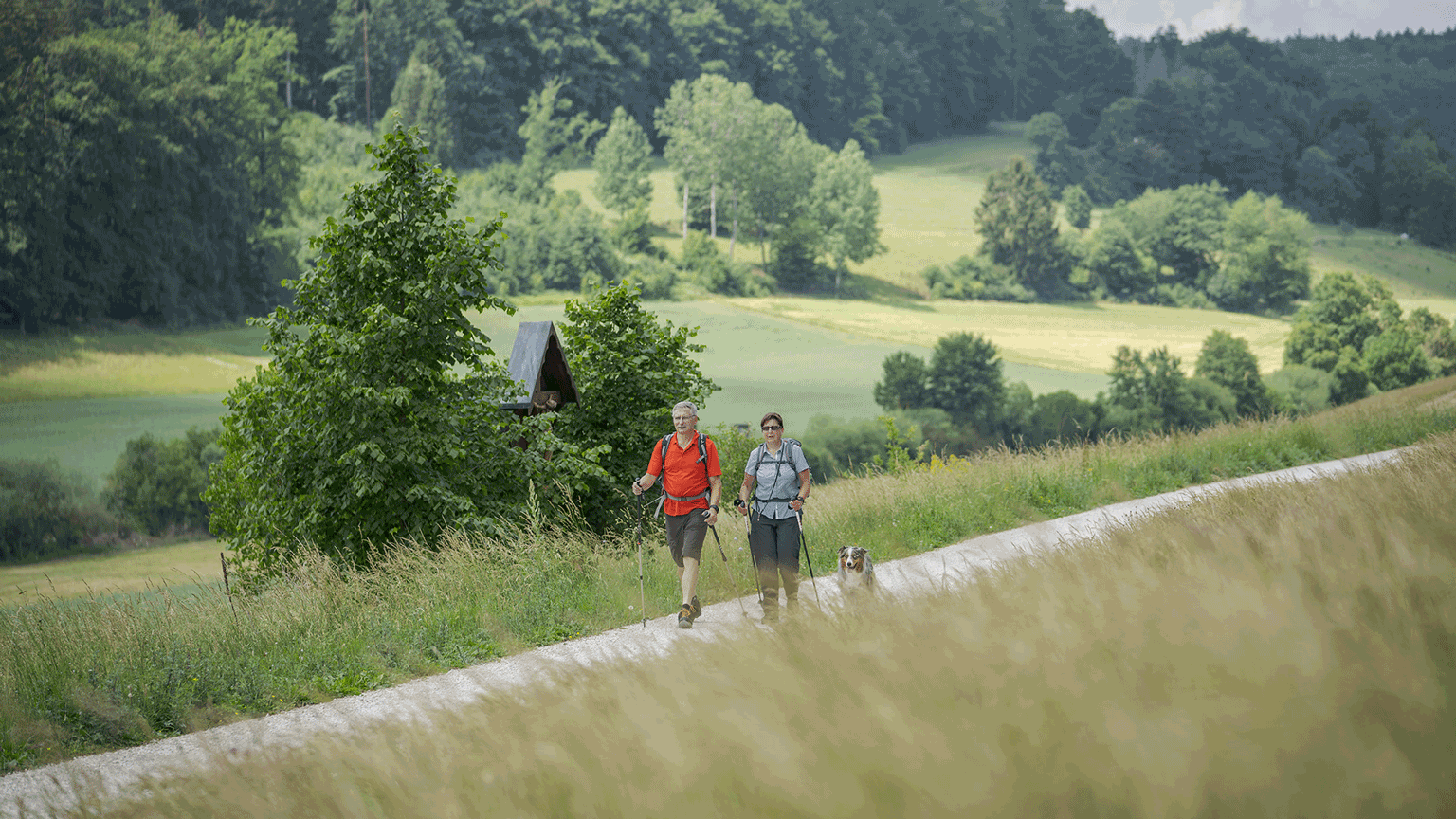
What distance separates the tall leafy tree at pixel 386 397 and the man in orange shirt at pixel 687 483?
18.4ft

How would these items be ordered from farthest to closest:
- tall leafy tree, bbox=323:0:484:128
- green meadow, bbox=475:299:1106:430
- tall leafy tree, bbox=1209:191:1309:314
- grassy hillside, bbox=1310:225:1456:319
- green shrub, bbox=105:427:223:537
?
tall leafy tree, bbox=323:0:484:128, tall leafy tree, bbox=1209:191:1309:314, grassy hillside, bbox=1310:225:1456:319, green meadow, bbox=475:299:1106:430, green shrub, bbox=105:427:223:537

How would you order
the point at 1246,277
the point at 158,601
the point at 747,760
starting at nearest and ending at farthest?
the point at 747,760
the point at 158,601
the point at 1246,277

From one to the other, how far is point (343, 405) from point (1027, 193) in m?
111

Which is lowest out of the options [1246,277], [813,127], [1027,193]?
[1246,277]

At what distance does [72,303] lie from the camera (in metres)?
66.2

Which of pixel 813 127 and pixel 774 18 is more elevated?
pixel 774 18

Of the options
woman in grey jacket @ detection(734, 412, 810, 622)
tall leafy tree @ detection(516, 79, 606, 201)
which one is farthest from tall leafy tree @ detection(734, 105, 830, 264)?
woman in grey jacket @ detection(734, 412, 810, 622)

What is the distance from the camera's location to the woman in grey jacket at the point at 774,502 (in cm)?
850

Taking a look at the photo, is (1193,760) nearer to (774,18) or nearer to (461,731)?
(461,731)

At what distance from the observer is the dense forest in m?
66.2

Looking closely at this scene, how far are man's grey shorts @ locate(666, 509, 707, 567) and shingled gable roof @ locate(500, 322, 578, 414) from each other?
7543 millimetres

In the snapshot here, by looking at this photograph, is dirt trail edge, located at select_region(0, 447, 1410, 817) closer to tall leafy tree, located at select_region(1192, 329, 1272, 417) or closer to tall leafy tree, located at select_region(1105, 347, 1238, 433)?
tall leafy tree, located at select_region(1105, 347, 1238, 433)

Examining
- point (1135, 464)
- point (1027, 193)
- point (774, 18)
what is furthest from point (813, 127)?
point (1135, 464)

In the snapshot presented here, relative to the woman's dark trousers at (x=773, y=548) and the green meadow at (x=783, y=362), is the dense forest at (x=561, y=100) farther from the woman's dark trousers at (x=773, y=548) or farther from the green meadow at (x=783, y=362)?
the woman's dark trousers at (x=773, y=548)
